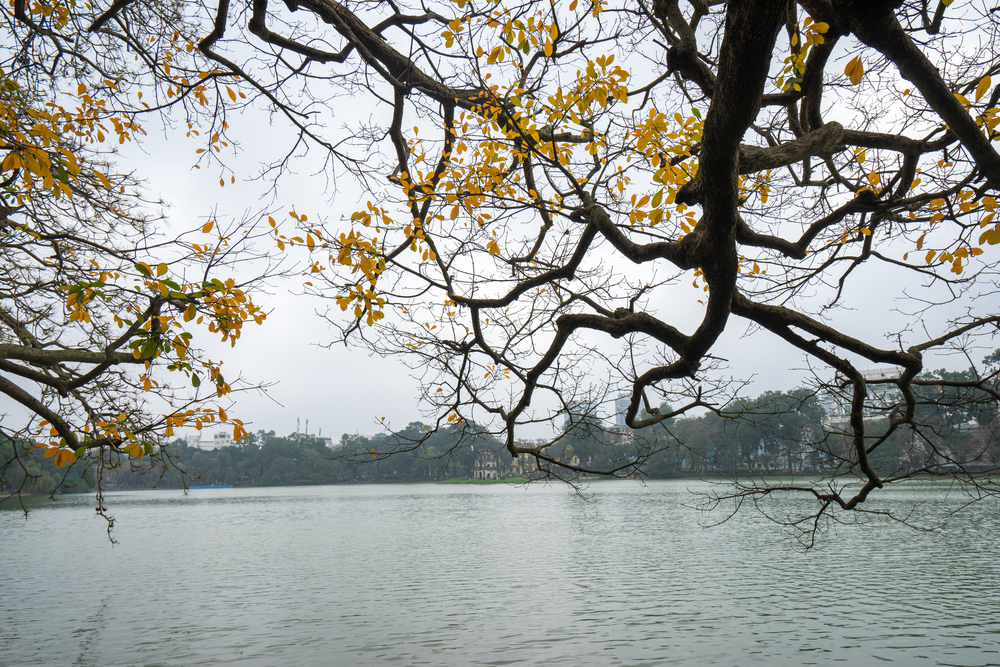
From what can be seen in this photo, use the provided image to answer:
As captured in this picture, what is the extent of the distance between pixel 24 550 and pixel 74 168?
21.0m

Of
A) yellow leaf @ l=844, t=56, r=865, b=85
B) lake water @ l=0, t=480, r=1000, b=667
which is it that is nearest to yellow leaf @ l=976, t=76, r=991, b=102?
yellow leaf @ l=844, t=56, r=865, b=85

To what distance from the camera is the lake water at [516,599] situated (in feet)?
26.6

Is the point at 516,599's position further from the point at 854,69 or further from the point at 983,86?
the point at 854,69

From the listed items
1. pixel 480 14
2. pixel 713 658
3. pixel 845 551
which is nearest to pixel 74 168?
pixel 480 14

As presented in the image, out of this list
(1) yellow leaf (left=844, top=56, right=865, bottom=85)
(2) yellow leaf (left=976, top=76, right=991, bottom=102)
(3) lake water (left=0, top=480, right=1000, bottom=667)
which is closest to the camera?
(1) yellow leaf (left=844, top=56, right=865, bottom=85)

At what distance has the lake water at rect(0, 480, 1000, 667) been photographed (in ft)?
26.6

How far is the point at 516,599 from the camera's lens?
11016 millimetres

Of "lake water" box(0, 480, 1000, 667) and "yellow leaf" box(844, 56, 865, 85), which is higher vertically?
"yellow leaf" box(844, 56, 865, 85)

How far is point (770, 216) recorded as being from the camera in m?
5.15

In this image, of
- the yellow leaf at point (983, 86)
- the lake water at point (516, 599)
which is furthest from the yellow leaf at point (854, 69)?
the lake water at point (516, 599)

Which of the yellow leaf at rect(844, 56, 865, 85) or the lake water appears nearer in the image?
the yellow leaf at rect(844, 56, 865, 85)

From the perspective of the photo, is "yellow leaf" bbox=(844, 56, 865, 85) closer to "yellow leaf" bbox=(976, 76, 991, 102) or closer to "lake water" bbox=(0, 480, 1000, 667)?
"yellow leaf" bbox=(976, 76, 991, 102)

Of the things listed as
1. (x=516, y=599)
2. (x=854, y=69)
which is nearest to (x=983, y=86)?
(x=854, y=69)

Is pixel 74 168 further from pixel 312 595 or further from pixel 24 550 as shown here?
pixel 24 550
